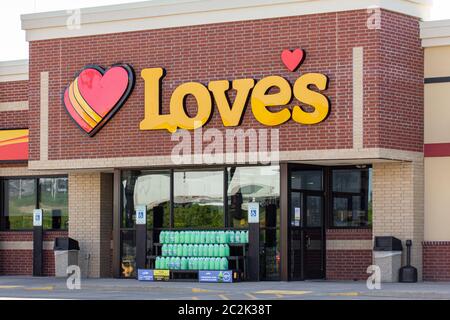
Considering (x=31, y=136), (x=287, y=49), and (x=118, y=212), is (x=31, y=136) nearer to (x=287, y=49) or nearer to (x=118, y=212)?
(x=118, y=212)

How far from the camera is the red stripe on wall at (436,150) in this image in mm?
31531

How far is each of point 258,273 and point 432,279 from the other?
4390 mm

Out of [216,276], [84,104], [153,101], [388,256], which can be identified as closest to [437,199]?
[388,256]

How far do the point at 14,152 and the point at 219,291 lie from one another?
1051 cm

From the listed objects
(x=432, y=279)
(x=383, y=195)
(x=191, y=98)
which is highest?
(x=191, y=98)

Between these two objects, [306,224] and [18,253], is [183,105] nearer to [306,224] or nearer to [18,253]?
[306,224]

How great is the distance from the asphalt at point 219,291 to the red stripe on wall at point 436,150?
3291mm

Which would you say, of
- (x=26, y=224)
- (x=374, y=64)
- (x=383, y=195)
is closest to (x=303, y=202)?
(x=383, y=195)

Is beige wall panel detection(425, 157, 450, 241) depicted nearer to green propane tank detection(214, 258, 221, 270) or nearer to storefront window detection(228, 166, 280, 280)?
storefront window detection(228, 166, 280, 280)

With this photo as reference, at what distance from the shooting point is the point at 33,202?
37.2 metres

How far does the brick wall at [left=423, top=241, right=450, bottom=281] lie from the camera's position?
3141 centimetres
